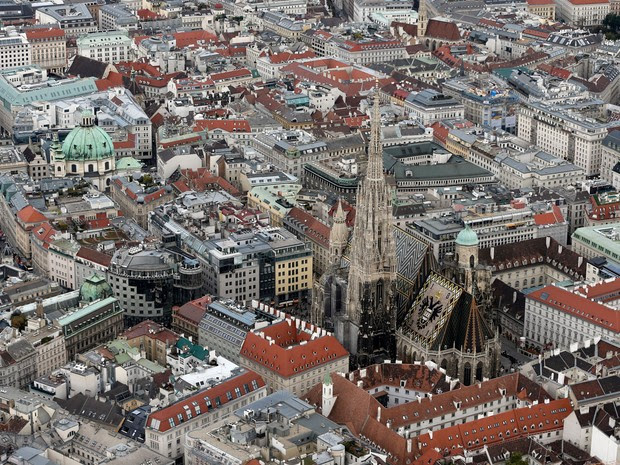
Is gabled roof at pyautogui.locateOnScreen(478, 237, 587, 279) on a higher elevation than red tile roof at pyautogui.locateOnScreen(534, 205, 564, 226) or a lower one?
lower

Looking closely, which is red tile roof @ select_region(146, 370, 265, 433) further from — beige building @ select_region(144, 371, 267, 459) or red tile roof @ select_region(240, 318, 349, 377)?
red tile roof @ select_region(240, 318, 349, 377)

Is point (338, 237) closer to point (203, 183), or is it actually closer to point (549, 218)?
point (549, 218)

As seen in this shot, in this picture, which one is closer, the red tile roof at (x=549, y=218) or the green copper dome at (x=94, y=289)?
the green copper dome at (x=94, y=289)

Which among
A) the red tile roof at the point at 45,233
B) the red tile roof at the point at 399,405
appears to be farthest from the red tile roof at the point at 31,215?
the red tile roof at the point at 399,405

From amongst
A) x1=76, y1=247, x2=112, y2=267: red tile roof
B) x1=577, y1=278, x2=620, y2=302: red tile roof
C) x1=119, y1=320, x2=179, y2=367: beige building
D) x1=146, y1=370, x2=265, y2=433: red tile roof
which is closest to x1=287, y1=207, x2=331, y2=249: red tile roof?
x1=76, y1=247, x2=112, y2=267: red tile roof

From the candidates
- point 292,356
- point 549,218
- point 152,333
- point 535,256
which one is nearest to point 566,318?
point 535,256

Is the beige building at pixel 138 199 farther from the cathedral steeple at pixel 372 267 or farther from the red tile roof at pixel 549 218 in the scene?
the red tile roof at pixel 549 218

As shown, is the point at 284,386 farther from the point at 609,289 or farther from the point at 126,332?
the point at 609,289
